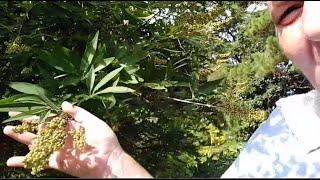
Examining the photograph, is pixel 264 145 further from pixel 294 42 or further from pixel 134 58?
pixel 134 58

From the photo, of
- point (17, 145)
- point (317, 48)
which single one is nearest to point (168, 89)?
point (17, 145)

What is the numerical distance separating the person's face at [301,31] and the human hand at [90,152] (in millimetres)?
362

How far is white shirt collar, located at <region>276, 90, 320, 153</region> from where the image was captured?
1180 millimetres

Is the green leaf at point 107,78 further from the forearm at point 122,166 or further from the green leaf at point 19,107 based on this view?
the forearm at point 122,166

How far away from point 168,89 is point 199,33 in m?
0.20

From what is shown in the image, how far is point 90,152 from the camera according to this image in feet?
3.10

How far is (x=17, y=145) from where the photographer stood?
1.52 meters

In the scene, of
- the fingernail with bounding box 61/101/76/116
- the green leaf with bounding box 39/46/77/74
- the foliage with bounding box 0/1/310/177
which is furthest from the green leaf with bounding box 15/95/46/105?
the fingernail with bounding box 61/101/76/116

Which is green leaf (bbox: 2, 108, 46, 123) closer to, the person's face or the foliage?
the foliage

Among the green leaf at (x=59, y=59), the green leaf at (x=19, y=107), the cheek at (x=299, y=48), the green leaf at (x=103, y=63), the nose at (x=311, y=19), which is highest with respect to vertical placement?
the nose at (x=311, y=19)

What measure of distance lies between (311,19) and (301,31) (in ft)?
0.17

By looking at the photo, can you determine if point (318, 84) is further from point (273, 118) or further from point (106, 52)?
point (106, 52)

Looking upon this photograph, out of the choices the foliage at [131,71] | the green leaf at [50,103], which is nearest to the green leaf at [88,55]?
the foliage at [131,71]

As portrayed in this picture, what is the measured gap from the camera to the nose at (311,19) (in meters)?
0.99
